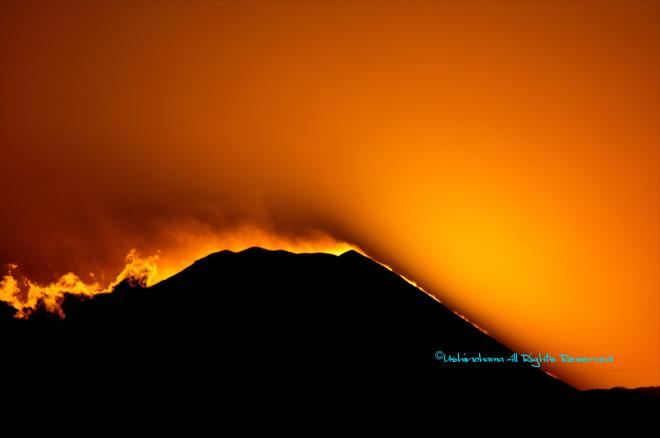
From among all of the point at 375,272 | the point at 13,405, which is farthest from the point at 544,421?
the point at 13,405

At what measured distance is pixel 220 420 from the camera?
191ft

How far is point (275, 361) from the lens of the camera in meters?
68.2

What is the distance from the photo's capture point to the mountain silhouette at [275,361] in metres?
58.8

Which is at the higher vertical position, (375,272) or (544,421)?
(375,272)

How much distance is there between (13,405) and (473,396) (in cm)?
6798

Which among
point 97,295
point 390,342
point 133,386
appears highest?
point 97,295

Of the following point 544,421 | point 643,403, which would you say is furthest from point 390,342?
point 643,403

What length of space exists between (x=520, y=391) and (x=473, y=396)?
7.83m

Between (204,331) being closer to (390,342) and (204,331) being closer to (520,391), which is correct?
(390,342)

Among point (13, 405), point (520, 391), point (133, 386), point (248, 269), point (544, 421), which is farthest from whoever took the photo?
point (248, 269)

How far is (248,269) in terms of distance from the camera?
9619 cm

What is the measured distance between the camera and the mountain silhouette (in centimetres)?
5881

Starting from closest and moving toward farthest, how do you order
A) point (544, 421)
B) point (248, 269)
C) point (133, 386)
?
point (544, 421) < point (133, 386) < point (248, 269)

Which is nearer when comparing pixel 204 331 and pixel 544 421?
pixel 544 421
